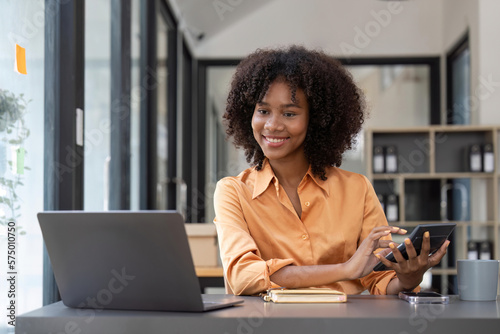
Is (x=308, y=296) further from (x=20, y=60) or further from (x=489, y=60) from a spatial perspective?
(x=489, y=60)

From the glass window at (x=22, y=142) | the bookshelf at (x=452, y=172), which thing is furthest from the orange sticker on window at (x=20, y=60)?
the bookshelf at (x=452, y=172)

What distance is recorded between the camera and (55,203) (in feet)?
7.77

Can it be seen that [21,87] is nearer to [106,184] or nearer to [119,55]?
[106,184]

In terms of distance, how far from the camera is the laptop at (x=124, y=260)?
1.11m

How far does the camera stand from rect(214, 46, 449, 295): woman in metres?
1.64

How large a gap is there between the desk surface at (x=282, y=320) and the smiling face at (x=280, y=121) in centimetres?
58

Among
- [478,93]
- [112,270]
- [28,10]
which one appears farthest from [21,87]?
[478,93]

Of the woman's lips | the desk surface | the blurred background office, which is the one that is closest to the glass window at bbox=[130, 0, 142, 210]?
the blurred background office

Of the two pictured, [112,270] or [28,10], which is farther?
[28,10]

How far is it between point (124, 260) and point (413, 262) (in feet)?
2.11

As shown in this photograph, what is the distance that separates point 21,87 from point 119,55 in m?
1.39

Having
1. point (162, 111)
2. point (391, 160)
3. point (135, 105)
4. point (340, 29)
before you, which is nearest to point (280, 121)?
point (135, 105)

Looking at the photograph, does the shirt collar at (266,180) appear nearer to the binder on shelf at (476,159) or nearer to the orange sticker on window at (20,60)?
the orange sticker on window at (20,60)

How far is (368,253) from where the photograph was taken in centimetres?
139
